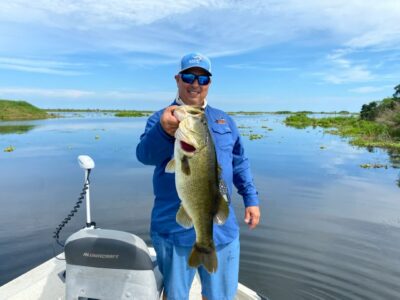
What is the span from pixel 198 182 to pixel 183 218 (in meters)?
0.38

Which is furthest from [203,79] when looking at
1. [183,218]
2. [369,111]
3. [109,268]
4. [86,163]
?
[369,111]

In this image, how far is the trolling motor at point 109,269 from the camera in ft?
10.8

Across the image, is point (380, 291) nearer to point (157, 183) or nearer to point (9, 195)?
point (157, 183)

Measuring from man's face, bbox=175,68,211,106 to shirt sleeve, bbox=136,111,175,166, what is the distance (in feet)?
1.08

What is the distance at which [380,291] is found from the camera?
6230 millimetres

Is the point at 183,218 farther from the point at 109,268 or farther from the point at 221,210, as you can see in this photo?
the point at 109,268

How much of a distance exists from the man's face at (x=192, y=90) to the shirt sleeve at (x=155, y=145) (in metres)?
0.33

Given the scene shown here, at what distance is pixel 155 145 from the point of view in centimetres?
289

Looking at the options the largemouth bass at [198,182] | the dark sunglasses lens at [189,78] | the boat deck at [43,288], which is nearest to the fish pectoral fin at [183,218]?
the largemouth bass at [198,182]

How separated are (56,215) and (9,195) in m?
3.06

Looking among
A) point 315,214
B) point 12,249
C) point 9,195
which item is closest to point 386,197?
point 315,214

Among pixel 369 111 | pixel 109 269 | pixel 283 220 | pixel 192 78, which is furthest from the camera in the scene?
pixel 369 111

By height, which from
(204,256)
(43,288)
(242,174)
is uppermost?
(242,174)

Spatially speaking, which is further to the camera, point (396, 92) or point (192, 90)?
point (396, 92)
